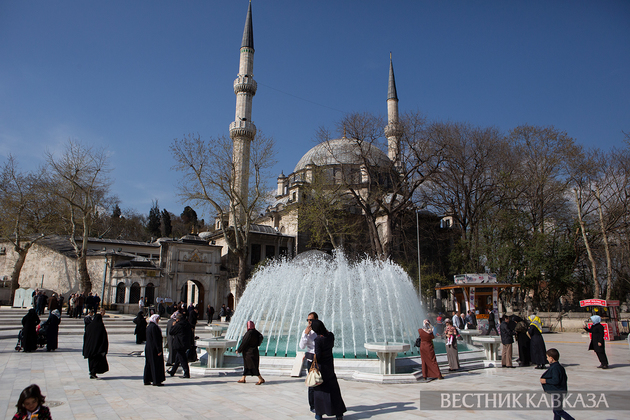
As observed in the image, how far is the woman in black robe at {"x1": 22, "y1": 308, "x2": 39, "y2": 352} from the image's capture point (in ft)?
33.1

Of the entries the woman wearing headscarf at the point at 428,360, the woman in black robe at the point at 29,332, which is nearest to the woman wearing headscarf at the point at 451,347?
the woman wearing headscarf at the point at 428,360

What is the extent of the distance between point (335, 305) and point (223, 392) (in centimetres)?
584

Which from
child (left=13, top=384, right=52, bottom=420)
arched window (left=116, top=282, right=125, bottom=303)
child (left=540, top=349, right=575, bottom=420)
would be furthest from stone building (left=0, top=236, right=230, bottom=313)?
child (left=540, top=349, right=575, bottom=420)

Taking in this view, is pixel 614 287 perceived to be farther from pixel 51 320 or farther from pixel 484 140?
pixel 51 320

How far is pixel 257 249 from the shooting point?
110 ft

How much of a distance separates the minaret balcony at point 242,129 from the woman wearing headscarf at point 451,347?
27.7m

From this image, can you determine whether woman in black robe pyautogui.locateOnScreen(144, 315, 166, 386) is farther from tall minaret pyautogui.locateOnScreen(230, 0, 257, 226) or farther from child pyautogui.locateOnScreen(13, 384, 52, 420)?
tall minaret pyautogui.locateOnScreen(230, 0, 257, 226)

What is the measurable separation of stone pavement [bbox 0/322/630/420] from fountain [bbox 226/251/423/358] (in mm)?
3344

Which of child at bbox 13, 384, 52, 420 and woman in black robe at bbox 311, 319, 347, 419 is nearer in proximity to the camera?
child at bbox 13, 384, 52, 420

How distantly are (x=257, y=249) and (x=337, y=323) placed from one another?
878 inches

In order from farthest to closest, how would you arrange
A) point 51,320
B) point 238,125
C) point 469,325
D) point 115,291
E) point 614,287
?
1. point 238,125
2. point 614,287
3. point 115,291
4. point 469,325
5. point 51,320

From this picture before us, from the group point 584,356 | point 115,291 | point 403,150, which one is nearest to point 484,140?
point 403,150

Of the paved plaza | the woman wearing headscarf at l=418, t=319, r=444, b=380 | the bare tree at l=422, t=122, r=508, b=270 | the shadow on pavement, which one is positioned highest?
the bare tree at l=422, t=122, r=508, b=270

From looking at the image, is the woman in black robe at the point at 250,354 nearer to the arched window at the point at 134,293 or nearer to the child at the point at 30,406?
the child at the point at 30,406
